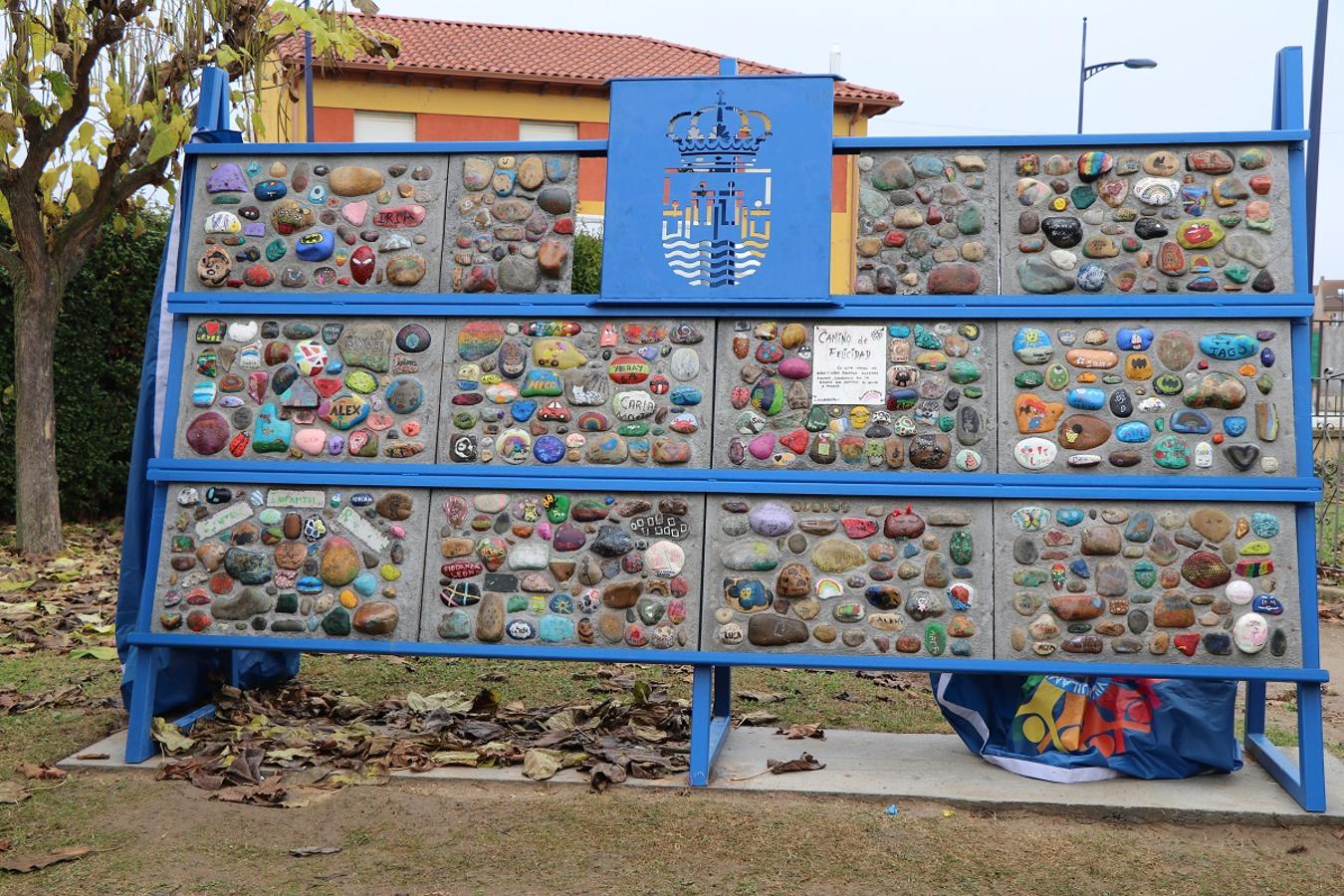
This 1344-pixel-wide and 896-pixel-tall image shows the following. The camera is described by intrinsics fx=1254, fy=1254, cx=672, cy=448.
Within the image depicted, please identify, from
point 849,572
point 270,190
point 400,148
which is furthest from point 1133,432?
point 270,190

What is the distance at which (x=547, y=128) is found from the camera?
2353cm

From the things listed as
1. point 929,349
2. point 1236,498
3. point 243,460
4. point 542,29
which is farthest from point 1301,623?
point 542,29

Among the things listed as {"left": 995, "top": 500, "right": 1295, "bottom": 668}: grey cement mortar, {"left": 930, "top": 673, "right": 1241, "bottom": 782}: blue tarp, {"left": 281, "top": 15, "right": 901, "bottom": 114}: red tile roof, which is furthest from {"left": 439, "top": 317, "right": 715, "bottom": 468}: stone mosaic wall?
{"left": 281, "top": 15, "right": 901, "bottom": 114}: red tile roof

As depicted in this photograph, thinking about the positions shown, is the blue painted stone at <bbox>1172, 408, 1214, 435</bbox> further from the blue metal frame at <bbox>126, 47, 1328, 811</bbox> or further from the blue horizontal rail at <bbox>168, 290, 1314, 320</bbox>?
the blue horizontal rail at <bbox>168, 290, 1314, 320</bbox>

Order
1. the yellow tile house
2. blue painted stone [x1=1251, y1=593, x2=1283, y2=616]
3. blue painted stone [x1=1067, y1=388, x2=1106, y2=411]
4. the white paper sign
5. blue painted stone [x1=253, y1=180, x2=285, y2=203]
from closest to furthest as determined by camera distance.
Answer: blue painted stone [x1=1251, y1=593, x2=1283, y2=616] < blue painted stone [x1=1067, y1=388, x2=1106, y2=411] < the white paper sign < blue painted stone [x1=253, y1=180, x2=285, y2=203] < the yellow tile house

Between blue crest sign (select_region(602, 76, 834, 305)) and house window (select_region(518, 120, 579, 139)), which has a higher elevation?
house window (select_region(518, 120, 579, 139))

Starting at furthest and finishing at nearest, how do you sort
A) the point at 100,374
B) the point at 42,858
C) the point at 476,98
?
1. the point at 476,98
2. the point at 100,374
3. the point at 42,858

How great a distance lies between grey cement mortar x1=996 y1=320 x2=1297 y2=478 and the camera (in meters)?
4.50

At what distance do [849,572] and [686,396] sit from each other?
893mm

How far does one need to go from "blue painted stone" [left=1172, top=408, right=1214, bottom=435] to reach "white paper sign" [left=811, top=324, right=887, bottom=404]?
104 cm

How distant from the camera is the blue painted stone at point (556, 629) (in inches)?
185

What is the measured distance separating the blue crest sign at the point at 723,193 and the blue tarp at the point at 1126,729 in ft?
5.97

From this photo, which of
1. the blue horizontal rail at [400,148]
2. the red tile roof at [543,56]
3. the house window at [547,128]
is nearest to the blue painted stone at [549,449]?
the blue horizontal rail at [400,148]

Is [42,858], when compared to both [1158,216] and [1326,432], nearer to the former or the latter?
[1158,216]
